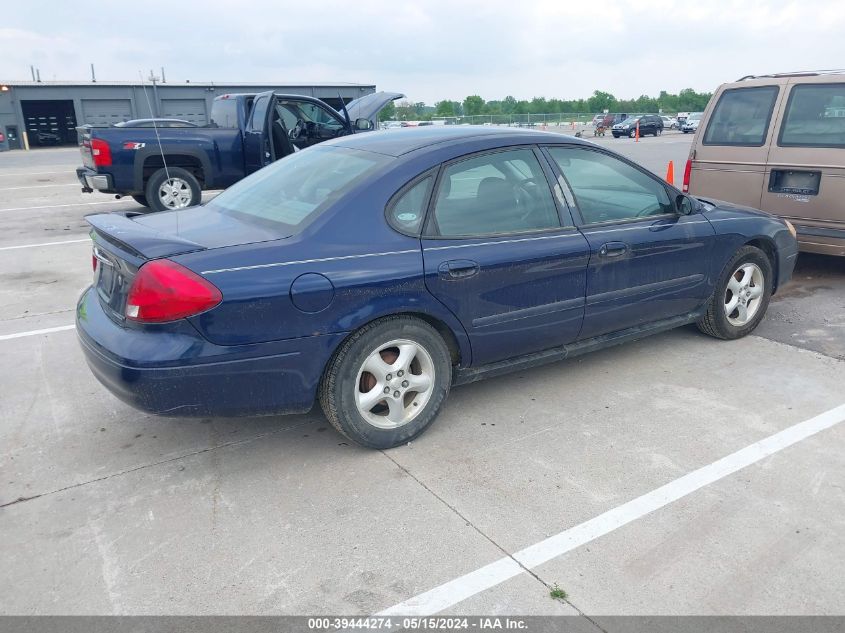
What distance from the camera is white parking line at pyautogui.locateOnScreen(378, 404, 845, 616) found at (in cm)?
255

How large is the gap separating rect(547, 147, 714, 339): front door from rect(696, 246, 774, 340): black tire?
239 millimetres

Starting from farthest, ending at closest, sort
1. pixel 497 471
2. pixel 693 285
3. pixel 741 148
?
pixel 741 148
pixel 693 285
pixel 497 471

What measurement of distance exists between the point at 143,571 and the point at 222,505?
1.63ft

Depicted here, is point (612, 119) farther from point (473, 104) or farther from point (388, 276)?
point (473, 104)

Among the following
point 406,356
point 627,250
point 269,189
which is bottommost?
point 406,356

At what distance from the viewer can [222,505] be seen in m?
3.14

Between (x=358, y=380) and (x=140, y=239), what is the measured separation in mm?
1238

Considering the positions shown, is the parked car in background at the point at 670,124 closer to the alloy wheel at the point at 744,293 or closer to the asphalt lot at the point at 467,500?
the alloy wheel at the point at 744,293

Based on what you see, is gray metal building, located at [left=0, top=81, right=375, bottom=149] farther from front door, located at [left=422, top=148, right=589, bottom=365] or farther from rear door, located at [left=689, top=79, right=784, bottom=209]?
front door, located at [left=422, top=148, right=589, bottom=365]

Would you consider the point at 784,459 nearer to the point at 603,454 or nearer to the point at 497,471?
the point at 603,454

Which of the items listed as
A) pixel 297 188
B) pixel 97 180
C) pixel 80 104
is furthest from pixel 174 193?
pixel 80 104

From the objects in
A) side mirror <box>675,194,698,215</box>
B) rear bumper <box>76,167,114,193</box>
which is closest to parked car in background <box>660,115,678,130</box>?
rear bumper <box>76,167,114,193</box>

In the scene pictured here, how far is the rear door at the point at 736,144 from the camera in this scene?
263 inches

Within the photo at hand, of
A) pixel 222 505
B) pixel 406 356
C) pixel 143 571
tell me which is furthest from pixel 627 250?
pixel 143 571
